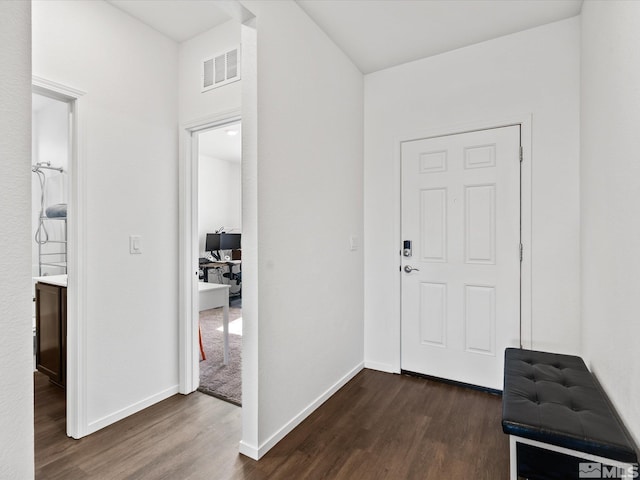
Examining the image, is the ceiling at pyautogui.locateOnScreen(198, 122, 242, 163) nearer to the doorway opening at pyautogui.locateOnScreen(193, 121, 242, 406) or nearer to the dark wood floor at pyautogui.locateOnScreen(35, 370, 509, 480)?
the doorway opening at pyautogui.locateOnScreen(193, 121, 242, 406)

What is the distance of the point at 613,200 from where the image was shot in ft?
4.97

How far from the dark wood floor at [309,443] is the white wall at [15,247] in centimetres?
114

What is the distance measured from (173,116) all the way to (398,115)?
1869 millimetres

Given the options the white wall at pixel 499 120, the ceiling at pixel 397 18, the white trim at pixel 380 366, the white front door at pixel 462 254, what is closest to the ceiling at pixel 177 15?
the ceiling at pixel 397 18

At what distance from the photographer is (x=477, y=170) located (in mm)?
2662

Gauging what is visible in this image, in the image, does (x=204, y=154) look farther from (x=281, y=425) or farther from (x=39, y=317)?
(x=281, y=425)

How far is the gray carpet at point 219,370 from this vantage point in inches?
104

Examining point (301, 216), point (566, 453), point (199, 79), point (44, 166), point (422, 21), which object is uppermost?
point (422, 21)

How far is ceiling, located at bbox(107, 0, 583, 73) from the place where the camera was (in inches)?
87.7

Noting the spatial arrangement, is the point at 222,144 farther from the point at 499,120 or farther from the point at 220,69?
the point at 499,120

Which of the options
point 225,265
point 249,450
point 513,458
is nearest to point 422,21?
point 513,458

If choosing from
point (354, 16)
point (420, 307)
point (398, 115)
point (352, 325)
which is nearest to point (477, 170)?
point (398, 115)

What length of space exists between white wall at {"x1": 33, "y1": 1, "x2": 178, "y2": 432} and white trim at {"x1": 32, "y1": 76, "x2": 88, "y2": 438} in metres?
0.03

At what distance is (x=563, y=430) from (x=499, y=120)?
2114 mm
